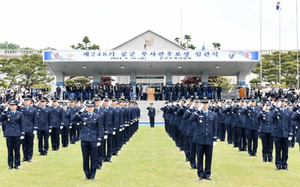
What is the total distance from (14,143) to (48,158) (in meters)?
2.92

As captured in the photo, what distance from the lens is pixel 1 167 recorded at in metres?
14.3

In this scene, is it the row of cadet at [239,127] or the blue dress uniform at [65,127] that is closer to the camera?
the row of cadet at [239,127]

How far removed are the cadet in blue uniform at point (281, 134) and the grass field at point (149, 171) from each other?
331 mm

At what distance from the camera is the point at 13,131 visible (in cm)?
1368

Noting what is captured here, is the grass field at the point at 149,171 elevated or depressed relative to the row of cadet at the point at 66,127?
depressed

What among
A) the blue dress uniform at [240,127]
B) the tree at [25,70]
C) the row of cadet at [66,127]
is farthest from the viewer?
the tree at [25,70]

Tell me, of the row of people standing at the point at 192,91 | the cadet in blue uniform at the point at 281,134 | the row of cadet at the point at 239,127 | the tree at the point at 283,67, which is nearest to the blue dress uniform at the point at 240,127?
the row of cadet at the point at 239,127

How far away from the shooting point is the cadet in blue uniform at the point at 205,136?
12180 mm

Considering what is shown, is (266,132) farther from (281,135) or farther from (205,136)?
(205,136)

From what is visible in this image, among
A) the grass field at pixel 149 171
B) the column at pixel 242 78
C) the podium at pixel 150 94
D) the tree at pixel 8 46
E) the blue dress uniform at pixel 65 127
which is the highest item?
the tree at pixel 8 46

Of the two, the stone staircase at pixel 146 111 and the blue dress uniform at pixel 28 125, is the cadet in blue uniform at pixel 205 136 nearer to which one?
the blue dress uniform at pixel 28 125

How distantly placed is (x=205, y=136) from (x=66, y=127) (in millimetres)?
10036

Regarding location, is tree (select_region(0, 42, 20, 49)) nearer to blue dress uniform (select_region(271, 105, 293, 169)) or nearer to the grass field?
the grass field

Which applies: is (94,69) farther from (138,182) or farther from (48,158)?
(138,182)
